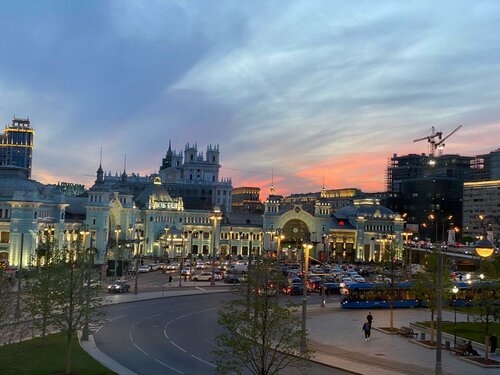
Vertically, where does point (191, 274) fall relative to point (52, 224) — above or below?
below

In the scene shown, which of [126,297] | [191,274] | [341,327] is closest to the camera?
[341,327]

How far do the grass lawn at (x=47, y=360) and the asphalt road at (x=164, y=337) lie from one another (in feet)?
6.54

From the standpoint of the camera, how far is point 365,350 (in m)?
43.3

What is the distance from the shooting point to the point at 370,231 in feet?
562

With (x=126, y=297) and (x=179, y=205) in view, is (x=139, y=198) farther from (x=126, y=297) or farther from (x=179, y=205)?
(x=126, y=297)

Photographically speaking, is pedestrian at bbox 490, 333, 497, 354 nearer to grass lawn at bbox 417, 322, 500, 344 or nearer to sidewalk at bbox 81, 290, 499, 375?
sidewalk at bbox 81, 290, 499, 375

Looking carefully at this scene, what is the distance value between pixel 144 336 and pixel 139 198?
122552 mm

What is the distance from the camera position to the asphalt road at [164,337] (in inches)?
1426

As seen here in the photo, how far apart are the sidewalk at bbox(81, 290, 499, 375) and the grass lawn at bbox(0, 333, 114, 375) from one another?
883 millimetres

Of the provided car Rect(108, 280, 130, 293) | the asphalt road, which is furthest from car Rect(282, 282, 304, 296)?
car Rect(108, 280, 130, 293)

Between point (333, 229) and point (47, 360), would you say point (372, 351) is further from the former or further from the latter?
point (333, 229)

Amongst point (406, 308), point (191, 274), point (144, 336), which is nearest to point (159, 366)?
point (144, 336)

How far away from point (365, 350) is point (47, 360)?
21267 millimetres

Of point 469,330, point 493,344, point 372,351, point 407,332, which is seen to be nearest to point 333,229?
point 469,330
